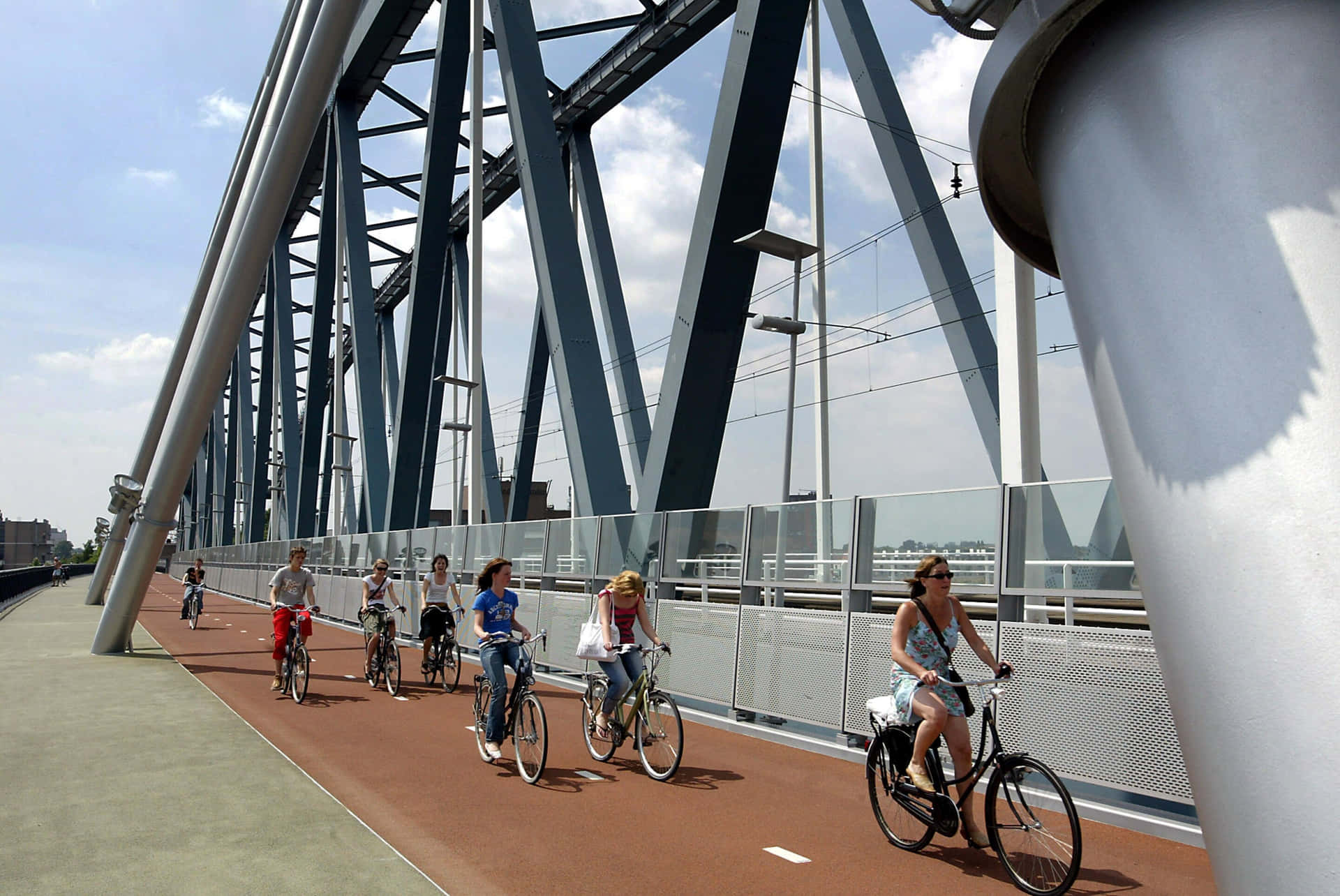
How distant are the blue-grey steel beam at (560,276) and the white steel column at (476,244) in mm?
1110

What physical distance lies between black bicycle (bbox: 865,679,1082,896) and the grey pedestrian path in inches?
100

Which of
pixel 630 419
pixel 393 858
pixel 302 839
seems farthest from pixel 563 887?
pixel 630 419

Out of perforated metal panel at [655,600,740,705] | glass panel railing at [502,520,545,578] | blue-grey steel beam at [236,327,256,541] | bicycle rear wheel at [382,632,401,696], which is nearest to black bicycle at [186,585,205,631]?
glass panel railing at [502,520,545,578]

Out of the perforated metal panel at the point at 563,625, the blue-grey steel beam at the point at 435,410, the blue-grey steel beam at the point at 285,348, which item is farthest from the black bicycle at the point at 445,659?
the blue-grey steel beam at the point at 285,348

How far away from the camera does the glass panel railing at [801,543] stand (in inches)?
361

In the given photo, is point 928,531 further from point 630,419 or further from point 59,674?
point 630,419

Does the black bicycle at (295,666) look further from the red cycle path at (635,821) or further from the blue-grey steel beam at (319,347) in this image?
the blue-grey steel beam at (319,347)

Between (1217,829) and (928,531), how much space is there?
666 cm

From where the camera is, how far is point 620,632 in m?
8.18

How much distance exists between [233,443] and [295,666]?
77.7 m

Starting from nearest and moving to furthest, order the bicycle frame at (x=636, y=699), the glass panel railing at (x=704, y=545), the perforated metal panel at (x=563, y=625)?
the bicycle frame at (x=636, y=699)
the glass panel railing at (x=704, y=545)
the perforated metal panel at (x=563, y=625)

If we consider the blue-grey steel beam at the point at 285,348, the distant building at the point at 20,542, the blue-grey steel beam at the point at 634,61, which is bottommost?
the distant building at the point at 20,542

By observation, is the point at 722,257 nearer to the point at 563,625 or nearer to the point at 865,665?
the point at 563,625

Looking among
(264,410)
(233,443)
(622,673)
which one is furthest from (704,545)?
(233,443)
